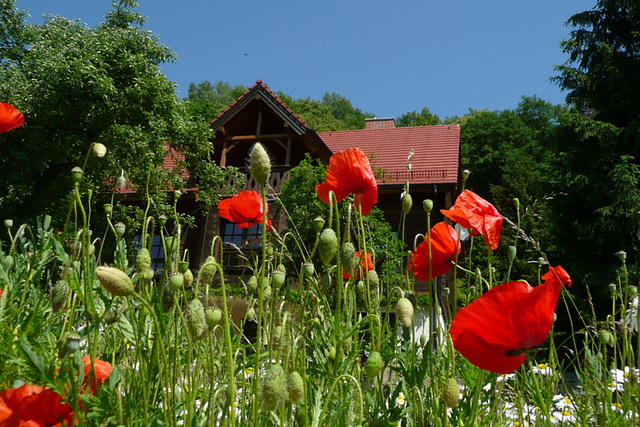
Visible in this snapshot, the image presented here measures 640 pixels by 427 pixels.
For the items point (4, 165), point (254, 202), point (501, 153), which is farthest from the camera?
point (501, 153)

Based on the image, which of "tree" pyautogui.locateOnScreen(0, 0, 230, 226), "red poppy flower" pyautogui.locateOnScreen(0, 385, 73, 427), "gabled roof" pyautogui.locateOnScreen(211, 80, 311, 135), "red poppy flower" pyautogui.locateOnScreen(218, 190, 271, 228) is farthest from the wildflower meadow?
"gabled roof" pyautogui.locateOnScreen(211, 80, 311, 135)

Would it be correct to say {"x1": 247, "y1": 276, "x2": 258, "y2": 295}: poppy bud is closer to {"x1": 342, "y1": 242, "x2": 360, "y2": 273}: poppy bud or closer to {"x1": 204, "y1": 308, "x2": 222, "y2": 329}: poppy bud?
{"x1": 342, "y1": 242, "x2": 360, "y2": 273}: poppy bud

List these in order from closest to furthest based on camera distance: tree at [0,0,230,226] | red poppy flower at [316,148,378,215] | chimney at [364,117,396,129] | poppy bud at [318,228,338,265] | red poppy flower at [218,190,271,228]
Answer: poppy bud at [318,228,338,265] < red poppy flower at [316,148,378,215] < red poppy flower at [218,190,271,228] < tree at [0,0,230,226] < chimney at [364,117,396,129]

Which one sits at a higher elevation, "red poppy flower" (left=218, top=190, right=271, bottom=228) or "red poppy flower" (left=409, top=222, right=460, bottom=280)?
"red poppy flower" (left=218, top=190, right=271, bottom=228)

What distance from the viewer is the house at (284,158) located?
12.4 meters

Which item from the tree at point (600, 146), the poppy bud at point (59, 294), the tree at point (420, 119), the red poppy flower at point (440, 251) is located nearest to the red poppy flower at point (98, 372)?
the poppy bud at point (59, 294)

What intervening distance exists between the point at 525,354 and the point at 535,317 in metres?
0.05

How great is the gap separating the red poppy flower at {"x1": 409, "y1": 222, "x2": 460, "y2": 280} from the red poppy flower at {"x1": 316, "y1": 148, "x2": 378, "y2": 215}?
170 millimetres

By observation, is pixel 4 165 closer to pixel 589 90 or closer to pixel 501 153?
pixel 589 90

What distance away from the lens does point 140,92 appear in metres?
11.2

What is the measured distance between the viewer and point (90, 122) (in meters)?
11.0

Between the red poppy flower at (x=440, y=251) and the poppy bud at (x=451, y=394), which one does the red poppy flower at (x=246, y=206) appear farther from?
the poppy bud at (x=451, y=394)

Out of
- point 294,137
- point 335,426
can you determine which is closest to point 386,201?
point 294,137

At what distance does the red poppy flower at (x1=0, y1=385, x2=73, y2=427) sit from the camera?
0.72 meters
